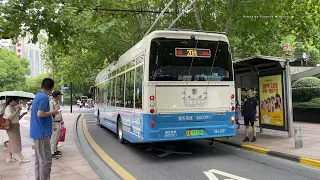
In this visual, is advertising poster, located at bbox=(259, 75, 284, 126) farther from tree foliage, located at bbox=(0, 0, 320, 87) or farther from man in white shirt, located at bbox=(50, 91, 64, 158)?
man in white shirt, located at bbox=(50, 91, 64, 158)

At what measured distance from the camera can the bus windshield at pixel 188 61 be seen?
332 inches

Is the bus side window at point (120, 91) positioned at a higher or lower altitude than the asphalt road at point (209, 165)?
higher

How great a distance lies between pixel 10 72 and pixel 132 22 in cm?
4325

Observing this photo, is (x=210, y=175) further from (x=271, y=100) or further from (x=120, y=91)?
(x=271, y=100)

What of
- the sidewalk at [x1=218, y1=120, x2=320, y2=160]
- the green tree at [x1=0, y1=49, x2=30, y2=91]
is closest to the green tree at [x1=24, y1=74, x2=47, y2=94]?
the green tree at [x1=0, y1=49, x2=30, y2=91]

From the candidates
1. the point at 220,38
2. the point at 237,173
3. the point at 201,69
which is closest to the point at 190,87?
the point at 201,69

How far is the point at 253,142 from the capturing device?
10125mm

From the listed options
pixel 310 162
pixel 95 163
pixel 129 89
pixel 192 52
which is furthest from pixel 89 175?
pixel 310 162

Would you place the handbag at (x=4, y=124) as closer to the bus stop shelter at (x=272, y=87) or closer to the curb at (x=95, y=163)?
the curb at (x=95, y=163)

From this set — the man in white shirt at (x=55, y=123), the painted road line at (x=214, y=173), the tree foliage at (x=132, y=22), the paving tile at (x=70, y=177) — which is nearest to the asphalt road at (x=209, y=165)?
the painted road line at (x=214, y=173)

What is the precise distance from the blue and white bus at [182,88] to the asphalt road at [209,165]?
24.6 inches

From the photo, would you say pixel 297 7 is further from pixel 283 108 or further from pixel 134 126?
pixel 134 126

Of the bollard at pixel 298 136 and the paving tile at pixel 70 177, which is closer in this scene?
the paving tile at pixel 70 177

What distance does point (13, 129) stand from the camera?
27.4 feet
